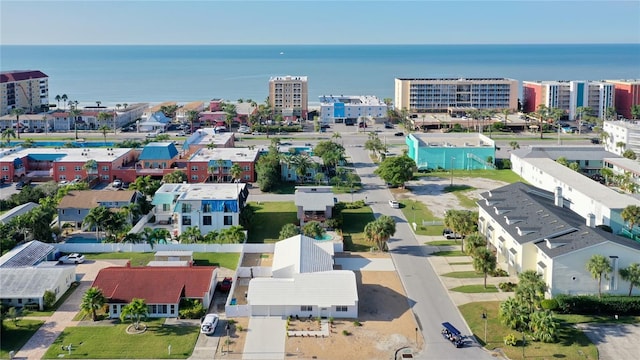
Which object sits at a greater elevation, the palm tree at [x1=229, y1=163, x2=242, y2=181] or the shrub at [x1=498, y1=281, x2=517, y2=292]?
the palm tree at [x1=229, y1=163, x2=242, y2=181]

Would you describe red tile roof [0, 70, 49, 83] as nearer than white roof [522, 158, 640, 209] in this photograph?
No

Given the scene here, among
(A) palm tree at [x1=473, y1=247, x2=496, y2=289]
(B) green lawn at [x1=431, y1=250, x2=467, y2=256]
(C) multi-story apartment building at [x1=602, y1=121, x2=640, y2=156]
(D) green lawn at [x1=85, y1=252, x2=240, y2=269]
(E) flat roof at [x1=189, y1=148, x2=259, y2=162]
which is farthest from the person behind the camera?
(C) multi-story apartment building at [x1=602, y1=121, x2=640, y2=156]

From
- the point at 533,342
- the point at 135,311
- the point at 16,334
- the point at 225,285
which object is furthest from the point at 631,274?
the point at 16,334

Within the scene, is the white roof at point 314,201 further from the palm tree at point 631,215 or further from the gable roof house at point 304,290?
the palm tree at point 631,215

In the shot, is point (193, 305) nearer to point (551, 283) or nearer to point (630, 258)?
point (551, 283)

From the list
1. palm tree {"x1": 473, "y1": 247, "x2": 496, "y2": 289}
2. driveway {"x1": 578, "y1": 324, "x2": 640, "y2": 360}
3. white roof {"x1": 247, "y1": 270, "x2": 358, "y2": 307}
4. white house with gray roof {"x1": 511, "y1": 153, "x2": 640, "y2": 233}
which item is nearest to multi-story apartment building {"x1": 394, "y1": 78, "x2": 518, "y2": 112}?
white house with gray roof {"x1": 511, "y1": 153, "x2": 640, "y2": 233}

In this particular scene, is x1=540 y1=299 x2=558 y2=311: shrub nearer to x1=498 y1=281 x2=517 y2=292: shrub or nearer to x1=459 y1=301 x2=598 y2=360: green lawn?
x1=459 y1=301 x2=598 y2=360: green lawn
